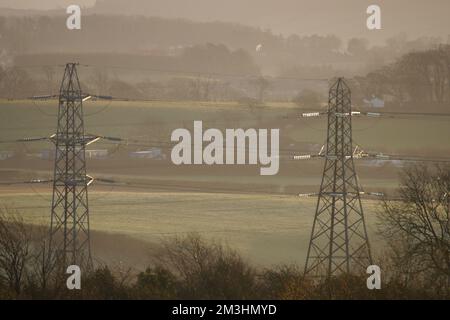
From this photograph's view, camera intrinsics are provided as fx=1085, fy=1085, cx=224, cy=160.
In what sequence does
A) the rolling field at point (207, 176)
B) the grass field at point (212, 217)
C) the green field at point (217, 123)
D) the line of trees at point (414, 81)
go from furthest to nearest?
1. the line of trees at point (414, 81)
2. the green field at point (217, 123)
3. the rolling field at point (207, 176)
4. the grass field at point (212, 217)

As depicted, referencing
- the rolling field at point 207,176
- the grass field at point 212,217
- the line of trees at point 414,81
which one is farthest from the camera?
the line of trees at point 414,81

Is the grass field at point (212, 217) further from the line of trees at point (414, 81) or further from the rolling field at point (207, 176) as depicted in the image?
the line of trees at point (414, 81)

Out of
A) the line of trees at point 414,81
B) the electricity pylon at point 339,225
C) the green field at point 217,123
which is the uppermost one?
the line of trees at point 414,81

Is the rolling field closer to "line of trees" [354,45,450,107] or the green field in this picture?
the green field

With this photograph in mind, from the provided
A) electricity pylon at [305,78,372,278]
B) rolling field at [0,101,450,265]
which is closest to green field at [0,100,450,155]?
rolling field at [0,101,450,265]

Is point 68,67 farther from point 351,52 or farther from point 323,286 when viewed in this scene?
point 351,52

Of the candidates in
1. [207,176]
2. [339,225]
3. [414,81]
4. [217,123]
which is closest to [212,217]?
[339,225]

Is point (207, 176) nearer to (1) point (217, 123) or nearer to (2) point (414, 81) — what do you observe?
(1) point (217, 123)

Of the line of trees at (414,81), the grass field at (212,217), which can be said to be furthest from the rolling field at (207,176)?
the line of trees at (414,81)

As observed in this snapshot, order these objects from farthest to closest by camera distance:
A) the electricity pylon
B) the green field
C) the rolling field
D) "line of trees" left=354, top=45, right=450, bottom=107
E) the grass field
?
"line of trees" left=354, top=45, right=450, bottom=107 < the green field < the rolling field < the grass field < the electricity pylon
